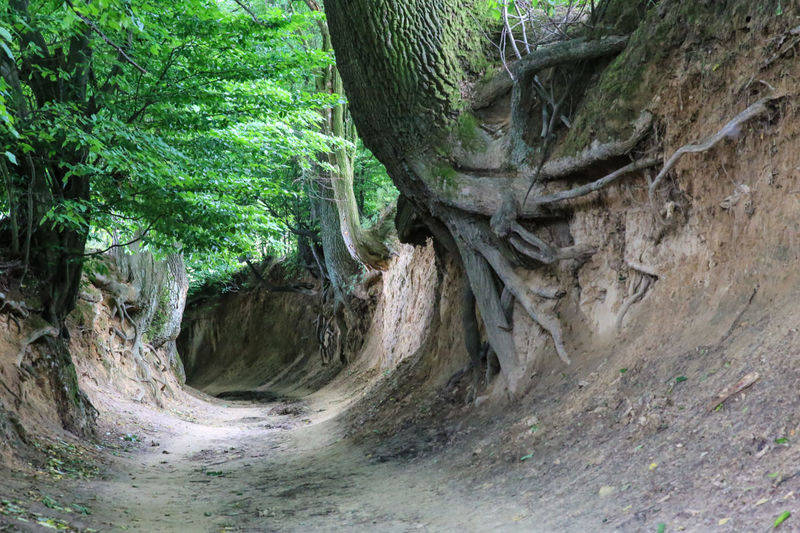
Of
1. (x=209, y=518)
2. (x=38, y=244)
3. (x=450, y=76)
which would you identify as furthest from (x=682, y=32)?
(x=38, y=244)

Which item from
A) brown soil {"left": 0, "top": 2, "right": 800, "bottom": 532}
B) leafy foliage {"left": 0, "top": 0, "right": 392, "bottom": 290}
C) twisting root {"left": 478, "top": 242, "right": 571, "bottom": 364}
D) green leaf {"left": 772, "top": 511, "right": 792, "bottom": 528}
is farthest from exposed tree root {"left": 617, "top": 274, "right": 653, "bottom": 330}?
leafy foliage {"left": 0, "top": 0, "right": 392, "bottom": 290}

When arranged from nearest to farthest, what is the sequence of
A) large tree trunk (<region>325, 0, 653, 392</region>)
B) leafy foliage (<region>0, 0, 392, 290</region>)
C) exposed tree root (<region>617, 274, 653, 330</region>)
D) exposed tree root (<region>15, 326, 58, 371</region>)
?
exposed tree root (<region>617, 274, 653, 330</region>) → leafy foliage (<region>0, 0, 392, 290</region>) → large tree trunk (<region>325, 0, 653, 392</region>) → exposed tree root (<region>15, 326, 58, 371</region>)

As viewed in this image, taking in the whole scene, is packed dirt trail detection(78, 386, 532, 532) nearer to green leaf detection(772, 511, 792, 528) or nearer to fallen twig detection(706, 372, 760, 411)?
fallen twig detection(706, 372, 760, 411)

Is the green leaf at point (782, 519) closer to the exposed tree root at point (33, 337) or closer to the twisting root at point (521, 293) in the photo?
the twisting root at point (521, 293)

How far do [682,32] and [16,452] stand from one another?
7895mm

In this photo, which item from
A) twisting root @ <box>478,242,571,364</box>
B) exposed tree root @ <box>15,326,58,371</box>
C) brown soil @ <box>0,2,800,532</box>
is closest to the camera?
brown soil @ <box>0,2,800,532</box>

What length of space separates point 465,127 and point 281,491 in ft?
16.0

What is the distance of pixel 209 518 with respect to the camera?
6.04m

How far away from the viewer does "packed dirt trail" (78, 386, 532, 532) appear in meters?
5.48

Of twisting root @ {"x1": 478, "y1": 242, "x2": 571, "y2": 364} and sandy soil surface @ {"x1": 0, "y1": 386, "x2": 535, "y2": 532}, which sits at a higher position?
twisting root @ {"x1": 478, "y1": 242, "x2": 571, "y2": 364}

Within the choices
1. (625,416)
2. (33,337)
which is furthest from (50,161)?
(625,416)

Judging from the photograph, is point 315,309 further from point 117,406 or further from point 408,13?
point 408,13

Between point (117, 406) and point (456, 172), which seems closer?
point (456, 172)

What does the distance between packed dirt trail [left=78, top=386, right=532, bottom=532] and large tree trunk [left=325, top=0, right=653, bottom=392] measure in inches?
79.1
